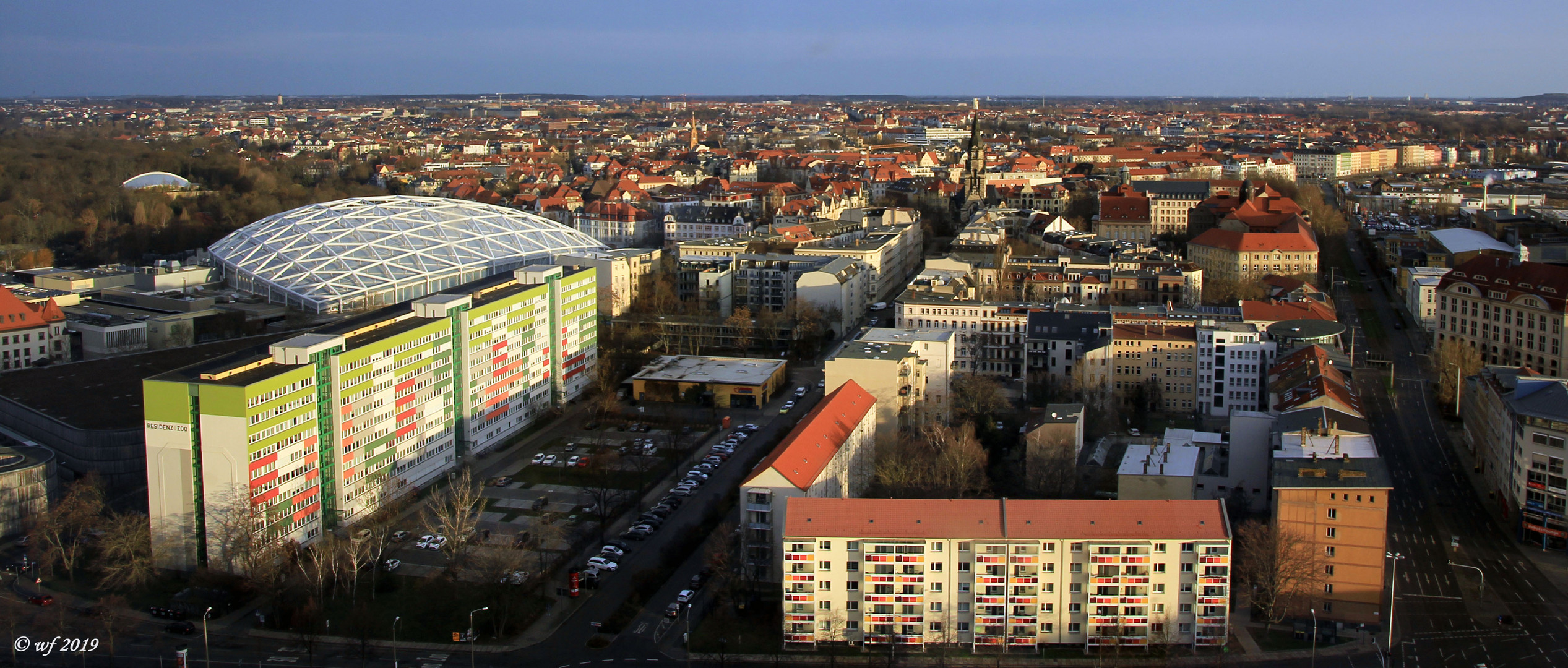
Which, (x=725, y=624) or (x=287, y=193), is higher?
(x=287, y=193)

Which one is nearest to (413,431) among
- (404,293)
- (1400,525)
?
(404,293)

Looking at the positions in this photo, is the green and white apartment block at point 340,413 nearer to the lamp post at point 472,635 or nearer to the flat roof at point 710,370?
the flat roof at point 710,370

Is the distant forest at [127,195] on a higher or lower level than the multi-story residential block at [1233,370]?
higher

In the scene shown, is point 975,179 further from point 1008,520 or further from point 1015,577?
point 1015,577

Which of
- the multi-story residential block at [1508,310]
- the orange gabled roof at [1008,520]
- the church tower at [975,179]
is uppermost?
the church tower at [975,179]

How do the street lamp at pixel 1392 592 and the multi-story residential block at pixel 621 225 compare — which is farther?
the multi-story residential block at pixel 621 225

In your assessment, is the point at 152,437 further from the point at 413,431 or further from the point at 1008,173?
the point at 1008,173

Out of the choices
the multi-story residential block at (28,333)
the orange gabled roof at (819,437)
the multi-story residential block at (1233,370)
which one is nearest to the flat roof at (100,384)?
the multi-story residential block at (28,333)
